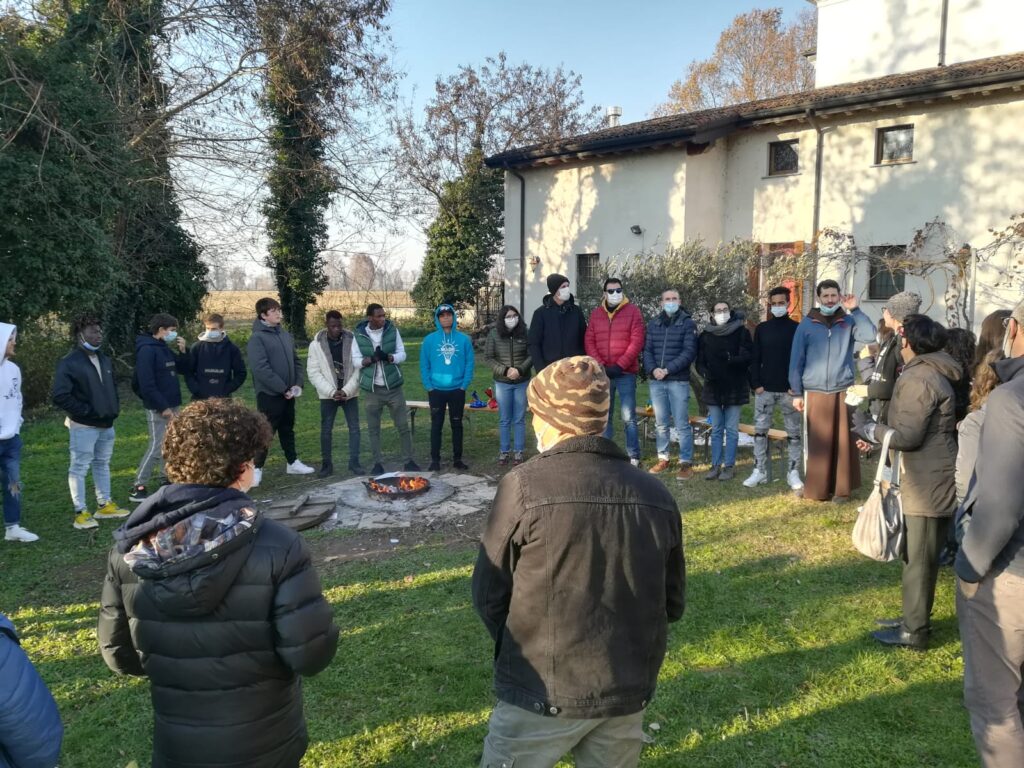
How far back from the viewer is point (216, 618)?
6.89 ft

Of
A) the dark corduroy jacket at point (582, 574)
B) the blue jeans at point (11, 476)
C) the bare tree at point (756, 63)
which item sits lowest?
the blue jeans at point (11, 476)

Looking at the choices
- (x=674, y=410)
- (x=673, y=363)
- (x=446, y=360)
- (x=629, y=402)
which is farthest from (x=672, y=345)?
(x=446, y=360)

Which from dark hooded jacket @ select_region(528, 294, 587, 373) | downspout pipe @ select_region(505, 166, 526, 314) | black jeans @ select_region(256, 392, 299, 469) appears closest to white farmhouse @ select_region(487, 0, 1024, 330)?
downspout pipe @ select_region(505, 166, 526, 314)

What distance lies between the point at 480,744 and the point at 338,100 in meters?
13.4

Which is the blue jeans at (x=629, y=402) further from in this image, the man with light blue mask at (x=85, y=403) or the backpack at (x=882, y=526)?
the man with light blue mask at (x=85, y=403)

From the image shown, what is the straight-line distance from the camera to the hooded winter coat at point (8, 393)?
5.74m

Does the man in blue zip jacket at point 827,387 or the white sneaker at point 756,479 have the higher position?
the man in blue zip jacket at point 827,387

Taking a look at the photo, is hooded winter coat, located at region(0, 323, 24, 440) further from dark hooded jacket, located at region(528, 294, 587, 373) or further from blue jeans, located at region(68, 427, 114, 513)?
dark hooded jacket, located at region(528, 294, 587, 373)

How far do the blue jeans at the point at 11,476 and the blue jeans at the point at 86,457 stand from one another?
1.39 ft

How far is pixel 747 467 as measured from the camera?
8.27 m

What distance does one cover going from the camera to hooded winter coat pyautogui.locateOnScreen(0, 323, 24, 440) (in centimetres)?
574

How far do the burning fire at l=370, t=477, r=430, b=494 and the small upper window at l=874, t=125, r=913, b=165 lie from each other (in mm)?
13391

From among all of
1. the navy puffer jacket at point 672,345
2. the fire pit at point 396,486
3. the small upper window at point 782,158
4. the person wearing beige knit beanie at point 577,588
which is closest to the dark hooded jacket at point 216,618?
the person wearing beige knit beanie at point 577,588

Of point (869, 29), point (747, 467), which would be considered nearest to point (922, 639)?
point (747, 467)
